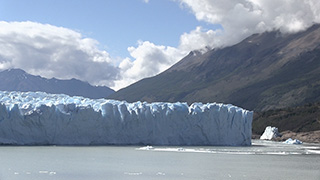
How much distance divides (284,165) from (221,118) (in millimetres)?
14891

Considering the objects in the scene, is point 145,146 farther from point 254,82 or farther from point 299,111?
point 254,82

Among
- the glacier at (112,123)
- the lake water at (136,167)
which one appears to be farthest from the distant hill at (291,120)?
the lake water at (136,167)

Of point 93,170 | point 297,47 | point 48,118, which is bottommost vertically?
point 93,170

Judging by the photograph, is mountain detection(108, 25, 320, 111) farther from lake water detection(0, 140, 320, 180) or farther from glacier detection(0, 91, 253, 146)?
lake water detection(0, 140, 320, 180)

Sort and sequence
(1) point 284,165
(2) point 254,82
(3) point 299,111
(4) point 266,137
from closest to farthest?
(1) point 284,165, (4) point 266,137, (3) point 299,111, (2) point 254,82

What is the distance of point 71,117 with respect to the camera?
37.3m

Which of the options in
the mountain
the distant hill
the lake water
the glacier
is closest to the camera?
the lake water

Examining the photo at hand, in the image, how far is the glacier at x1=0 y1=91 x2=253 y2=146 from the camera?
36219mm

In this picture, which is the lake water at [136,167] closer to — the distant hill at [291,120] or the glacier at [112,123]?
the glacier at [112,123]

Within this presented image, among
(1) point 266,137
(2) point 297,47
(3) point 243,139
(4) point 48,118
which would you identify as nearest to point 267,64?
(2) point 297,47

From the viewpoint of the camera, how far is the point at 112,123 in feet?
127

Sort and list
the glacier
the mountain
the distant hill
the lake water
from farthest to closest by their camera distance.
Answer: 1. the mountain
2. the distant hill
3. the glacier
4. the lake water

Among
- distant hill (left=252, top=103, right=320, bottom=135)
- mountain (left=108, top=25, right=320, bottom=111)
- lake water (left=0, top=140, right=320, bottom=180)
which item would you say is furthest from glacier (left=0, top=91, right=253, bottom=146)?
mountain (left=108, top=25, right=320, bottom=111)

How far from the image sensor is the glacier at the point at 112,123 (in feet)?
119
